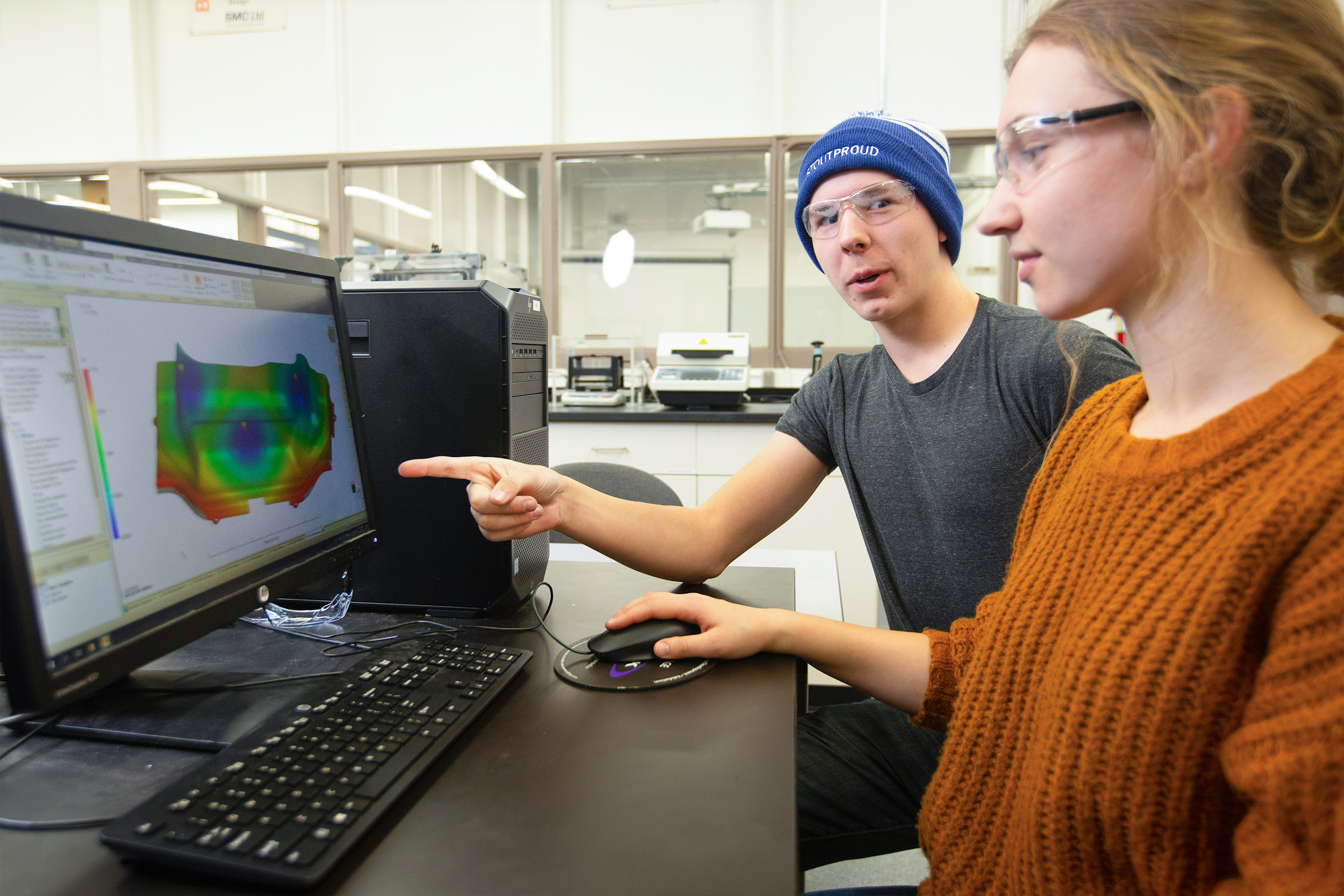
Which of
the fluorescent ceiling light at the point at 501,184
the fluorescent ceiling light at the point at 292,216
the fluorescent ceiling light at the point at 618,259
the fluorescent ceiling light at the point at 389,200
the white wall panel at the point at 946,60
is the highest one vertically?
the white wall panel at the point at 946,60

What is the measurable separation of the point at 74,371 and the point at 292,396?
0.84 feet

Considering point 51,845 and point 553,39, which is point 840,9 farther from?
point 51,845

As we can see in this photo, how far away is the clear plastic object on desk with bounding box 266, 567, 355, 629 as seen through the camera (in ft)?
3.04

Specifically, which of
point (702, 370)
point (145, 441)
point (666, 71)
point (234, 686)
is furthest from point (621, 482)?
point (666, 71)

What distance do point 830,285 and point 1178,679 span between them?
343 cm

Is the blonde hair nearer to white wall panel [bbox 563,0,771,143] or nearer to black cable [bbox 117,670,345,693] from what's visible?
black cable [bbox 117,670,345,693]

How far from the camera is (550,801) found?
0.54 m

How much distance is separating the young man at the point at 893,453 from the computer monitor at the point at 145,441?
0.80 ft

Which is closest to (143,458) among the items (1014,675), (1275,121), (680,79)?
(1014,675)

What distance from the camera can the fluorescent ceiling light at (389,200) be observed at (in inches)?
168

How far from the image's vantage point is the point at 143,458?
0.59 metres

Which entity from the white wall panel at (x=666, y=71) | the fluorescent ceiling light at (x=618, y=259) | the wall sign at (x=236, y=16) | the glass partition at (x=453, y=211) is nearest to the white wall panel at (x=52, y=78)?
the wall sign at (x=236, y=16)

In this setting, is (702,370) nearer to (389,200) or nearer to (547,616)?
(547,616)

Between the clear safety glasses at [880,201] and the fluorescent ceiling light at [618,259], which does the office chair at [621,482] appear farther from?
the fluorescent ceiling light at [618,259]
